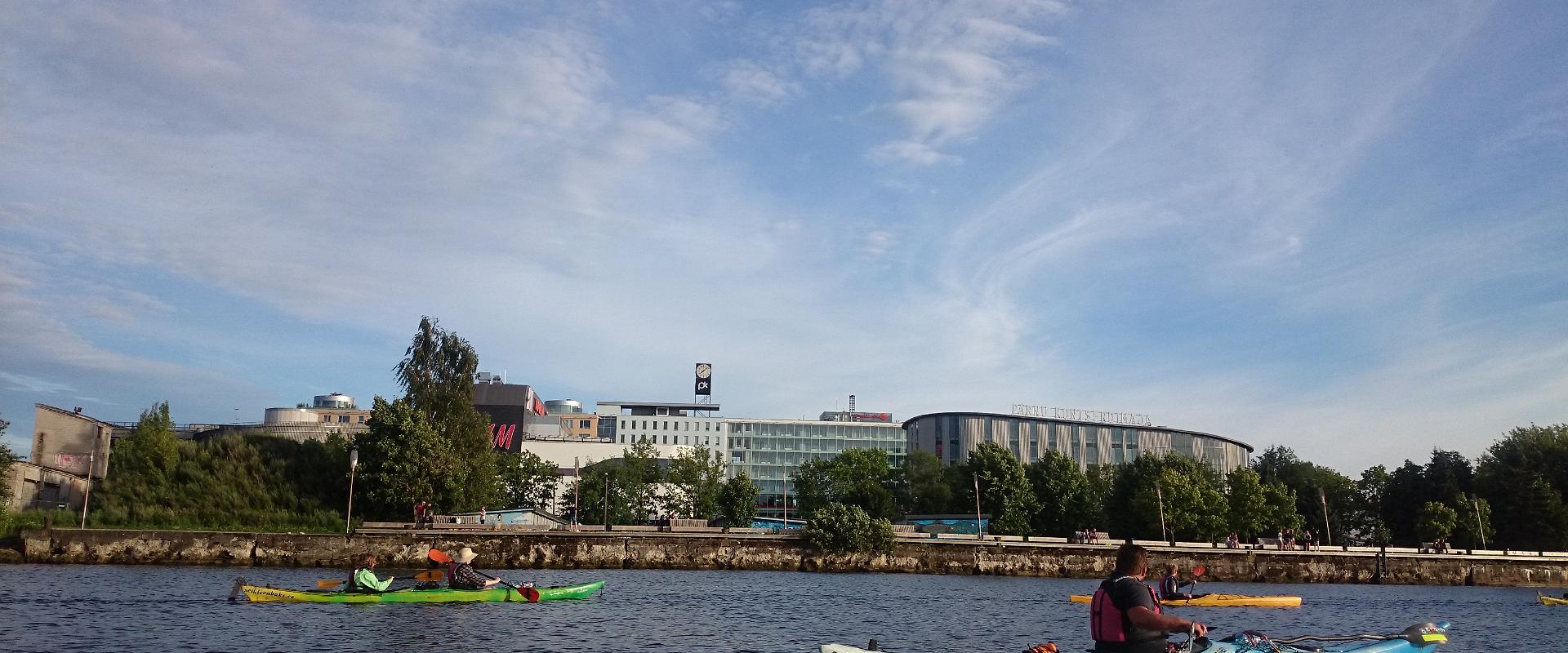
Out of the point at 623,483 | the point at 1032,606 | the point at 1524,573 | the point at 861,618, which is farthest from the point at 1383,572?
the point at 623,483

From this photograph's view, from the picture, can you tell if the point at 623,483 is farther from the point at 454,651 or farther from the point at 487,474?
the point at 454,651

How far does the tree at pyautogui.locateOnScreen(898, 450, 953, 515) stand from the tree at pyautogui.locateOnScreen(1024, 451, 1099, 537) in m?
35.1

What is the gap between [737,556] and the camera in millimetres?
73375

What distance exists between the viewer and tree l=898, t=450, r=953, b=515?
13712 centimetres

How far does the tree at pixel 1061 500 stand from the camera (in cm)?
9675

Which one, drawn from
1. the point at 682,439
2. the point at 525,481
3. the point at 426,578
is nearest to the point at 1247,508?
the point at 525,481

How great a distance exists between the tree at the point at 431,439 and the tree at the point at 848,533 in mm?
25732

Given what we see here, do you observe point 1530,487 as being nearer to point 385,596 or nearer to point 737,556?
point 737,556

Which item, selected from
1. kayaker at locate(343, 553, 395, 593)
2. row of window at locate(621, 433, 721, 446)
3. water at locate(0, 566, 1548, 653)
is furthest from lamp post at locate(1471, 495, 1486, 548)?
row of window at locate(621, 433, 721, 446)

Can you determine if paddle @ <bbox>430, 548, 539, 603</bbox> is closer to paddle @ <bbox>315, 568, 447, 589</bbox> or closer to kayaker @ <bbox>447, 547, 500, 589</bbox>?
kayaker @ <bbox>447, 547, 500, 589</bbox>

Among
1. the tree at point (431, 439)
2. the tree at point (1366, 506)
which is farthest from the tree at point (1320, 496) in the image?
the tree at point (431, 439)

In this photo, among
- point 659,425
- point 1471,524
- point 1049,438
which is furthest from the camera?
point 659,425

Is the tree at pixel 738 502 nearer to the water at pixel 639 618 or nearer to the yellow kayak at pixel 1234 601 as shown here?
the water at pixel 639 618

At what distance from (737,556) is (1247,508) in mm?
51941
